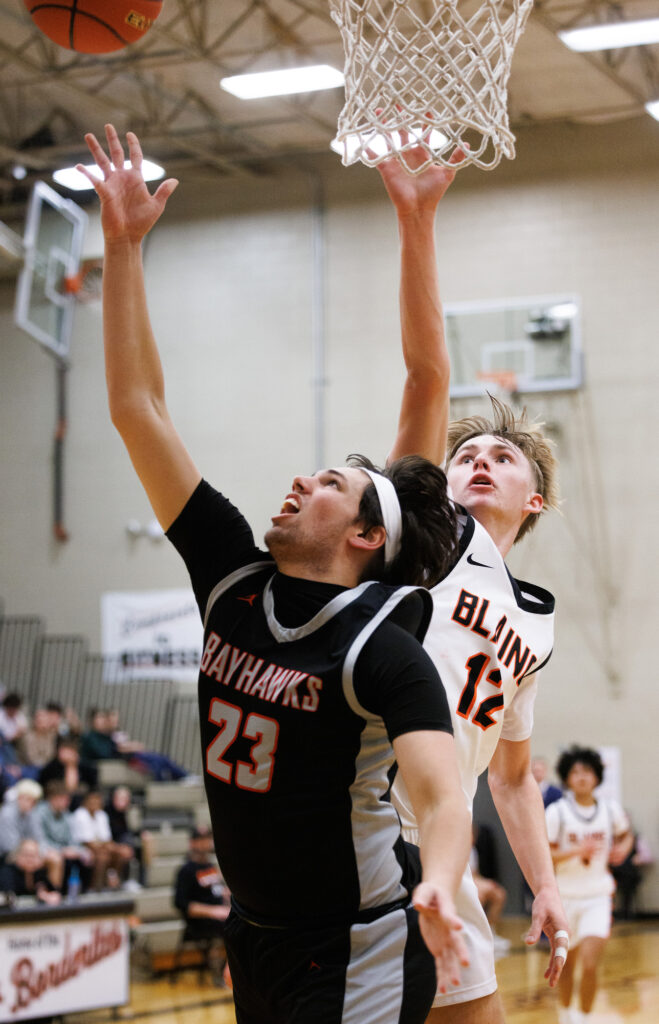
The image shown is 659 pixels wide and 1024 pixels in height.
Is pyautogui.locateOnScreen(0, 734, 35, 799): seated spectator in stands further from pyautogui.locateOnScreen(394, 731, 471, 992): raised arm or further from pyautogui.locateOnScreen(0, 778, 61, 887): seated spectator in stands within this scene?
pyautogui.locateOnScreen(394, 731, 471, 992): raised arm

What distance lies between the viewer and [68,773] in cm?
1187

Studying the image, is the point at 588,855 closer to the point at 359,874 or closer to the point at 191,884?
the point at 191,884

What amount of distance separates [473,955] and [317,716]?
1046mm

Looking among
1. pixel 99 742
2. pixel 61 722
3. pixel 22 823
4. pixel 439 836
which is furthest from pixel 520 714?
pixel 61 722

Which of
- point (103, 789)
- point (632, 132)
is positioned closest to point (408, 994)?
point (103, 789)

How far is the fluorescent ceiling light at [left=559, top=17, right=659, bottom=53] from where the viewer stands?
12.1 meters

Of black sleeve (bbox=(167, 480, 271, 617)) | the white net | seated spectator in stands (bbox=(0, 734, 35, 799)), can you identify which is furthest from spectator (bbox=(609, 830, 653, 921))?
black sleeve (bbox=(167, 480, 271, 617))

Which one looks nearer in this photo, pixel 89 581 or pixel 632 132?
pixel 632 132

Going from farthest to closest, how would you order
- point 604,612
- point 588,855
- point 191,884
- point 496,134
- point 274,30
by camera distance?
point 604,612, point 274,30, point 191,884, point 588,855, point 496,134

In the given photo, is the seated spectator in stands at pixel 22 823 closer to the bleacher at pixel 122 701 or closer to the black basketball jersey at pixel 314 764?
the bleacher at pixel 122 701

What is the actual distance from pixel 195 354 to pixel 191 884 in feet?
25.6

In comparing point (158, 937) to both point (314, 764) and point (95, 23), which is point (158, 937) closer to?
point (95, 23)

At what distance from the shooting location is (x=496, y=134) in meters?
3.51

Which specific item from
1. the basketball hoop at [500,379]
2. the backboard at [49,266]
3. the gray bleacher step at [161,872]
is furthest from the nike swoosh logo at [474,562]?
the backboard at [49,266]
